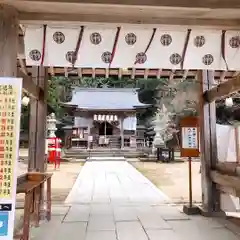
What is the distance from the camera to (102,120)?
27703 mm

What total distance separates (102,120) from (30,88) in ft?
76.2

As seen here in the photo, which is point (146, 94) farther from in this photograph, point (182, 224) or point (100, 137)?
point (182, 224)

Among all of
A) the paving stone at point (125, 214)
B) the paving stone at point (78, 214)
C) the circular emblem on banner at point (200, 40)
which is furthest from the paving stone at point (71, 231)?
the circular emblem on banner at point (200, 40)

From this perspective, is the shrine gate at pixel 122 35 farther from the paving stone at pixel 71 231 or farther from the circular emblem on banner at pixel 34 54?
the paving stone at pixel 71 231

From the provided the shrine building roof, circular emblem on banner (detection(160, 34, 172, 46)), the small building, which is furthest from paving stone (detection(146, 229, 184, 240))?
the shrine building roof

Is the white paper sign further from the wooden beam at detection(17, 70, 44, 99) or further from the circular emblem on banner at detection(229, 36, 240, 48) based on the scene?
the wooden beam at detection(17, 70, 44, 99)

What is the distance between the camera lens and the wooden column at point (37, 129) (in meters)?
5.38

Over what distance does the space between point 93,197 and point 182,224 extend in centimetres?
304

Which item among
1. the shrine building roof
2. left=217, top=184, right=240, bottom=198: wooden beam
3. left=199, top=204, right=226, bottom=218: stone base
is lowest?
left=199, top=204, right=226, bottom=218: stone base

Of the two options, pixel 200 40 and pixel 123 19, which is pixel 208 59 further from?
pixel 123 19

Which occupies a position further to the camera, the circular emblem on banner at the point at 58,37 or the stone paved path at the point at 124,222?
the stone paved path at the point at 124,222

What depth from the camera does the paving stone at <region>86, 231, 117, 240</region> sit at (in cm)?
396

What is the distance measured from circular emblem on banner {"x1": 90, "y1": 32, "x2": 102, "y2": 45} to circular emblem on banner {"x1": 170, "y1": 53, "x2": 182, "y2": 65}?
37.8 inches

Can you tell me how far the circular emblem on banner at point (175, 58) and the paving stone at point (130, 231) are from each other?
7.77 ft
